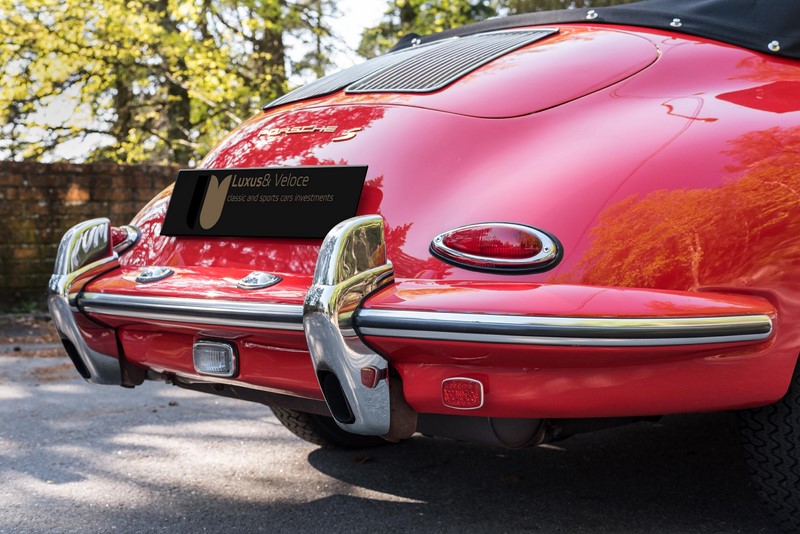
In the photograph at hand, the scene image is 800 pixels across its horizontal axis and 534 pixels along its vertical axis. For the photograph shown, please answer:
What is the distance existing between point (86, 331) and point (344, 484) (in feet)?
3.40

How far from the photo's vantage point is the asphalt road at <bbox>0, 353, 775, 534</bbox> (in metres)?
2.62

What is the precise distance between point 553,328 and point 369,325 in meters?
0.42

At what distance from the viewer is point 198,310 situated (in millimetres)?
2271

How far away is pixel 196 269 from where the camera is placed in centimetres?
250

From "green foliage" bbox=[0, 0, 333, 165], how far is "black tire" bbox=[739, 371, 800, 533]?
8.35 meters

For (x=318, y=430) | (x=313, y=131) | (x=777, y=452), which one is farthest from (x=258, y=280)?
(x=777, y=452)

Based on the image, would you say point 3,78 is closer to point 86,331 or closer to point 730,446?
point 86,331

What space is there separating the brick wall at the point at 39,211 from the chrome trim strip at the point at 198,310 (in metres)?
5.02

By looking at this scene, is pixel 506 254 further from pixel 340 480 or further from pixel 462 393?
pixel 340 480

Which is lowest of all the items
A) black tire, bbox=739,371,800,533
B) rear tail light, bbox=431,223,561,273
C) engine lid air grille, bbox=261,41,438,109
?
black tire, bbox=739,371,800,533

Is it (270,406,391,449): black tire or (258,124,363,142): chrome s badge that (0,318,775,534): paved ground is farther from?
(258,124,363,142): chrome s badge

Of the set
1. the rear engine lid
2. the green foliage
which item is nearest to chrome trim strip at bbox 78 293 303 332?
the rear engine lid

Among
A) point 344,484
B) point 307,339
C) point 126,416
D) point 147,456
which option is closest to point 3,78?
point 126,416

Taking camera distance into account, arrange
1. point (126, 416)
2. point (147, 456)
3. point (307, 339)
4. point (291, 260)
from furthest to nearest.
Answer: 1. point (126, 416)
2. point (147, 456)
3. point (291, 260)
4. point (307, 339)
